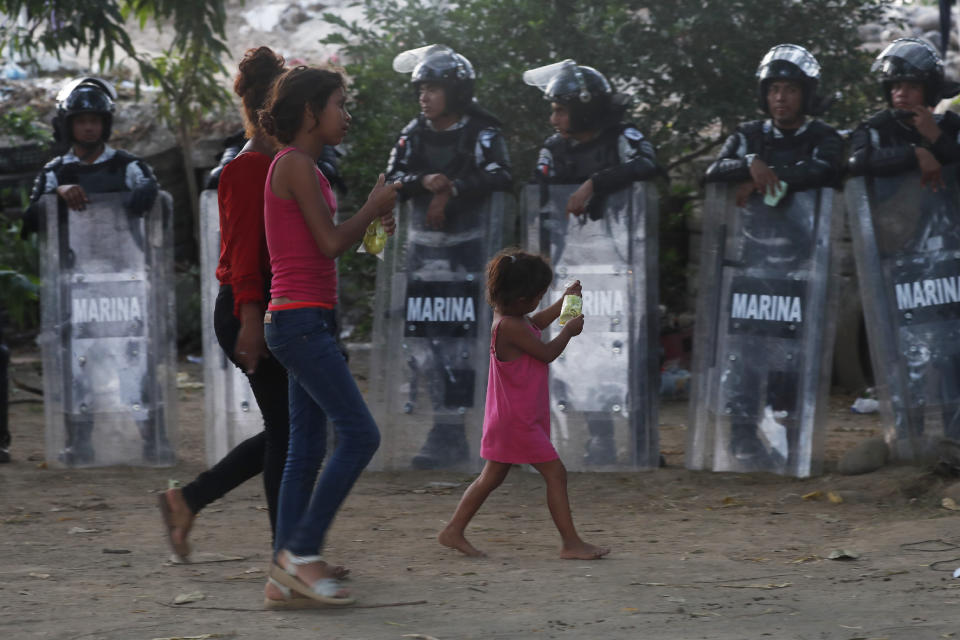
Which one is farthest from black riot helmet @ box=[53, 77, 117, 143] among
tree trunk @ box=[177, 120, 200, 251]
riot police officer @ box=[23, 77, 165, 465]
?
tree trunk @ box=[177, 120, 200, 251]

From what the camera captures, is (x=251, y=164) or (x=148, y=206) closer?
(x=251, y=164)

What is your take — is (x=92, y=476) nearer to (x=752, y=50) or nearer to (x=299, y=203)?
(x=299, y=203)

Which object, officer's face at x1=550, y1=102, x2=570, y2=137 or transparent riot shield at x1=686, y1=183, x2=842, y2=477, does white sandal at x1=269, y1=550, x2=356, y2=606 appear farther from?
officer's face at x1=550, y1=102, x2=570, y2=137

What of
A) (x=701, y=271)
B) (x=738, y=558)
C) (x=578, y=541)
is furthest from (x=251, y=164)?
(x=701, y=271)

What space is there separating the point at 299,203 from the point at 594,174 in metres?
2.76

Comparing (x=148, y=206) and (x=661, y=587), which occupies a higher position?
(x=148, y=206)

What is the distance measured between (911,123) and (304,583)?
368 centimetres

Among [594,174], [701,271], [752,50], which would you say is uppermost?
[752,50]

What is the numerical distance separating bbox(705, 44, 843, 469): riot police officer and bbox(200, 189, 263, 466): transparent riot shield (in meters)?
2.39

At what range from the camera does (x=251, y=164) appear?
3.69 meters

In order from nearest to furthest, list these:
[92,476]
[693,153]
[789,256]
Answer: [789,256], [92,476], [693,153]

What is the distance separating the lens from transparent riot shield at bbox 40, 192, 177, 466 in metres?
6.38

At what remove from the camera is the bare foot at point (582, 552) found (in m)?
4.17

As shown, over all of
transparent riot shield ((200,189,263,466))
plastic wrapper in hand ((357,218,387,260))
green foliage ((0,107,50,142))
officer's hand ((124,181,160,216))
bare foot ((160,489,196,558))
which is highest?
green foliage ((0,107,50,142))
